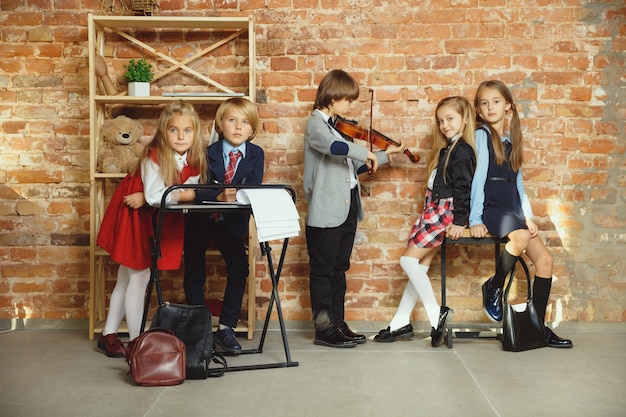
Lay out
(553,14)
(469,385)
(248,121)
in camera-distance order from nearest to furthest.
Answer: (469,385) < (248,121) < (553,14)

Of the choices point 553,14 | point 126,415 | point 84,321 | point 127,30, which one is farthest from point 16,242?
point 553,14

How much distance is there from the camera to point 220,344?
3602 millimetres

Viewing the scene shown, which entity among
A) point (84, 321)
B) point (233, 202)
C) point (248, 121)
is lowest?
point (84, 321)

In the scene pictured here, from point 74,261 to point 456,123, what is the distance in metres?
2.36

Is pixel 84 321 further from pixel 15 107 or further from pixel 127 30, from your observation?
pixel 127 30

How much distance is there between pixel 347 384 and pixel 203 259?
1.12 metres

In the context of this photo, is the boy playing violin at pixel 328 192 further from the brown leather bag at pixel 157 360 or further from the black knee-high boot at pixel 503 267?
the brown leather bag at pixel 157 360

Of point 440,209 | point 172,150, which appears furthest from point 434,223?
point 172,150

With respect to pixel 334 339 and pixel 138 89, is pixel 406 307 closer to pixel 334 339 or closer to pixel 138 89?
pixel 334 339

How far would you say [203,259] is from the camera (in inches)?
145

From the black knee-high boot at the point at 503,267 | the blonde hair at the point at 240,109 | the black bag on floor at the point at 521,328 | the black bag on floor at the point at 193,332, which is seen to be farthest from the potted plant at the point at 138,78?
the black bag on floor at the point at 521,328

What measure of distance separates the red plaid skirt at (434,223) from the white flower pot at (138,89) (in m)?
1.69

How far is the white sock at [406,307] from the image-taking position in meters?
3.84

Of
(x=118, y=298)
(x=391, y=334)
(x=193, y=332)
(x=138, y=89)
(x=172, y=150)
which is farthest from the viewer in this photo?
(x=138, y=89)
